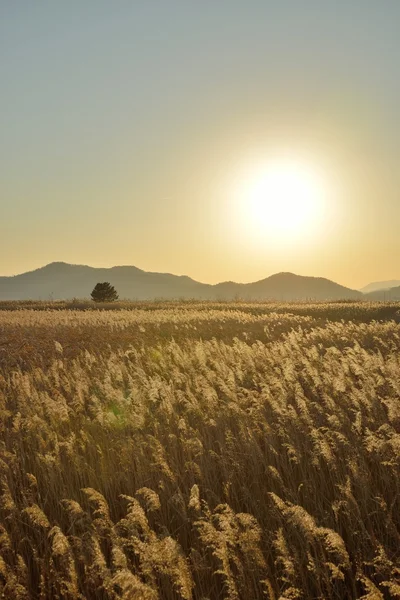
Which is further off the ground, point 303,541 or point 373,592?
point 373,592

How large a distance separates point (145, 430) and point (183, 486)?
154cm

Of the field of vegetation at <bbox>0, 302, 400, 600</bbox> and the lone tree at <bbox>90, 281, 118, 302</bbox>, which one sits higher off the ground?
the lone tree at <bbox>90, 281, 118, 302</bbox>

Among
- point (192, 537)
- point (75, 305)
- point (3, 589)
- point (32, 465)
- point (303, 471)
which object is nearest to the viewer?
point (3, 589)

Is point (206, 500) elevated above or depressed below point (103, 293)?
below

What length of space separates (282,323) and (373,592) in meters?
19.6

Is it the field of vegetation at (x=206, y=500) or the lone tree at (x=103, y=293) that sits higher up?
the lone tree at (x=103, y=293)

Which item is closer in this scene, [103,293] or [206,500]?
[206,500]

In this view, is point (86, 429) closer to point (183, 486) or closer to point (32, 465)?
point (32, 465)

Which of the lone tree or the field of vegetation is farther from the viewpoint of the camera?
the lone tree

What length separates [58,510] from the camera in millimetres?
4812

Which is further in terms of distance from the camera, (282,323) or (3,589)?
(282,323)

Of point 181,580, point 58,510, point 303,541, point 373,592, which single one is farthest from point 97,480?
point 373,592

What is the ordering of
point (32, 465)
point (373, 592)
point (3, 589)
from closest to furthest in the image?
point (373, 592) < point (3, 589) < point (32, 465)

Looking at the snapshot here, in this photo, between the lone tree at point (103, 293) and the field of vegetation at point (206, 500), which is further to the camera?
the lone tree at point (103, 293)
